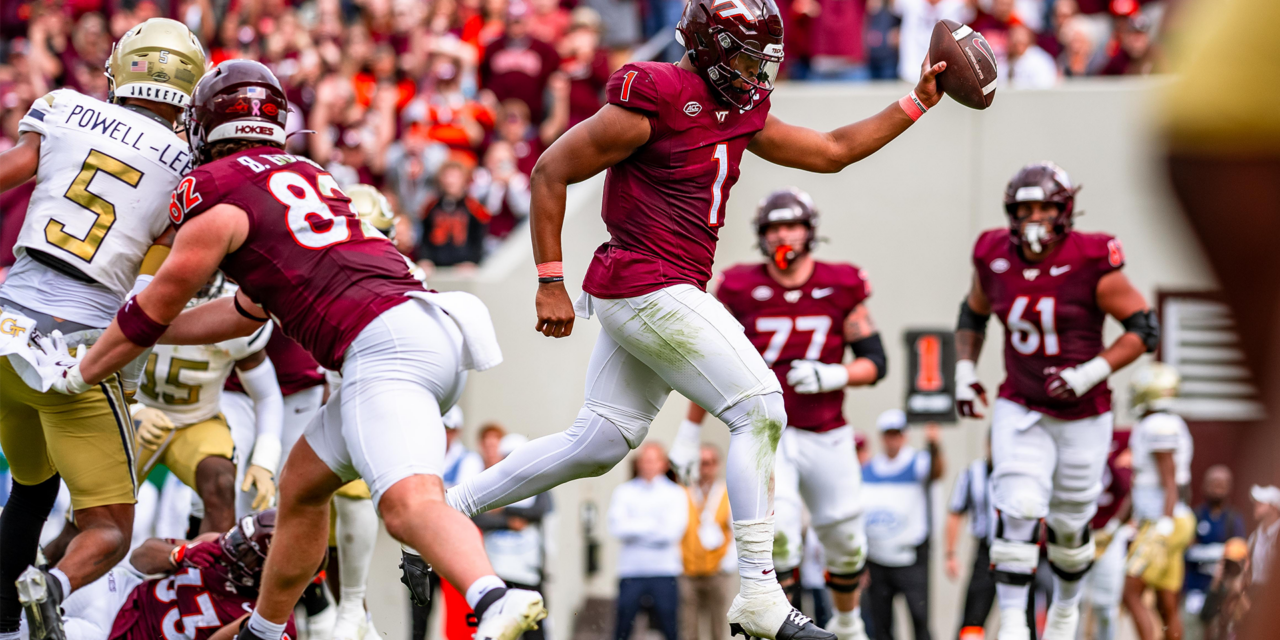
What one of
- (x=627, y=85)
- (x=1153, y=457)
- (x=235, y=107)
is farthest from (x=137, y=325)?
(x=1153, y=457)

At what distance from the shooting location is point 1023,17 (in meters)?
11.9

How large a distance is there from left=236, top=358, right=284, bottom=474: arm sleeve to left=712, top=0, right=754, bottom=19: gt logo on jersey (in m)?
2.93

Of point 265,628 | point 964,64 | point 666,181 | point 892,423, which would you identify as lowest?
point 265,628

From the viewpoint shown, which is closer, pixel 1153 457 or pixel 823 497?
pixel 823 497

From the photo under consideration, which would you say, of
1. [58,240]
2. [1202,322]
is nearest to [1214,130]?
[58,240]

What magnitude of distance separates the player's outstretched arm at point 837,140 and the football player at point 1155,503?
520cm

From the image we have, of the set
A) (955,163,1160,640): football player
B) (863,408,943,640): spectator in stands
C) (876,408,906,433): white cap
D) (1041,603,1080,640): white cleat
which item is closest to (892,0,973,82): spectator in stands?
(876,408,906,433): white cap

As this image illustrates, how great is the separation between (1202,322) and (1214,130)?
983cm

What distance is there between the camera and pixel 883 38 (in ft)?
38.4

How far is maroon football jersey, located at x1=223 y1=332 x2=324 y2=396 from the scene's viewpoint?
651 cm

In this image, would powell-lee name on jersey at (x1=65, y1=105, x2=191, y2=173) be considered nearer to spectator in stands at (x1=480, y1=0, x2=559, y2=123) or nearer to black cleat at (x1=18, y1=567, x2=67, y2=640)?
black cleat at (x1=18, y1=567, x2=67, y2=640)

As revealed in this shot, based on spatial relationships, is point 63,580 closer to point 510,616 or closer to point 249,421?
point 510,616

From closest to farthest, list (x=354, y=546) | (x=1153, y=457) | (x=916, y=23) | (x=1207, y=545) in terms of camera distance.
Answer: (x=354, y=546) → (x=1153, y=457) → (x=1207, y=545) → (x=916, y=23)

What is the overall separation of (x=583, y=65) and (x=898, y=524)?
17.7 ft
